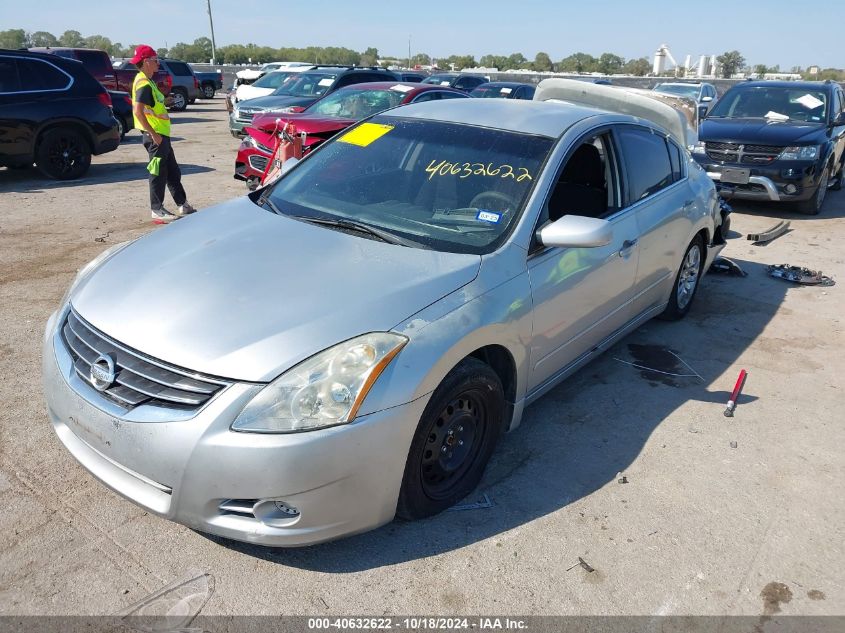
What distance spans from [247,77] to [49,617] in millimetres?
23773

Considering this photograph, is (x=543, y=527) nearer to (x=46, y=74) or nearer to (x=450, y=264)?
(x=450, y=264)

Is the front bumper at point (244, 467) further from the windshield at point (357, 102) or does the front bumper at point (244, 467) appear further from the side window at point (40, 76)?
the side window at point (40, 76)

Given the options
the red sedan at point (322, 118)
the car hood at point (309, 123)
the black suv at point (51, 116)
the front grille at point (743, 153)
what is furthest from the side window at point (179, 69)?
the front grille at point (743, 153)

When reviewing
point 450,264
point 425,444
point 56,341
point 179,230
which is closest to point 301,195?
point 179,230

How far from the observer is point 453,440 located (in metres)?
3.07

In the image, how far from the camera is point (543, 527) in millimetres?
3062

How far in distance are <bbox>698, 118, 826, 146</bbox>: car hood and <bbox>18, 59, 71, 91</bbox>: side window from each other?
9.40 m

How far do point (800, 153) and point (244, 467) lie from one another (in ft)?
30.2

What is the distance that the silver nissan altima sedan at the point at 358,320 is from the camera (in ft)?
8.03

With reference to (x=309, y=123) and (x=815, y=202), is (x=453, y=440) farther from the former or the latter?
(x=815, y=202)

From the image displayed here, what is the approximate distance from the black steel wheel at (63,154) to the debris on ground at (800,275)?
382 inches

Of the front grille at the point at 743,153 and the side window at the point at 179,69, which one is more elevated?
the side window at the point at 179,69

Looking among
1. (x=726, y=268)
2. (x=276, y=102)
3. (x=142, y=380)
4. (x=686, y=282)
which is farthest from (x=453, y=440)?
(x=276, y=102)

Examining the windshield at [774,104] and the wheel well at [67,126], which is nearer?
the wheel well at [67,126]
